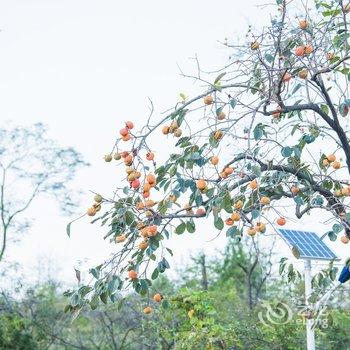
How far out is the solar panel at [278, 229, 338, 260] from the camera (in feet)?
11.1

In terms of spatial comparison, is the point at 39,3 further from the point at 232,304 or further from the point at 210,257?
the point at 210,257

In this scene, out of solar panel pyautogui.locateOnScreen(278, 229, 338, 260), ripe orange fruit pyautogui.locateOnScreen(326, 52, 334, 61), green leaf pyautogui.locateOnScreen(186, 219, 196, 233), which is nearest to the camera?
green leaf pyautogui.locateOnScreen(186, 219, 196, 233)

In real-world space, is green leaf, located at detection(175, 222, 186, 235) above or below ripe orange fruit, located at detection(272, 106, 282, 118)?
below

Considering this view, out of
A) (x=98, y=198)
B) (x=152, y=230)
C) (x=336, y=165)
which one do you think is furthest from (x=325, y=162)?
(x=98, y=198)

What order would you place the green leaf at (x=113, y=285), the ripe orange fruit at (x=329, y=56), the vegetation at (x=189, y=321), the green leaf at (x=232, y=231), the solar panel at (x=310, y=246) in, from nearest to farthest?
the green leaf at (x=113, y=285) → the green leaf at (x=232, y=231) → the ripe orange fruit at (x=329, y=56) → the solar panel at (x=310, y=246) → the vegetation at (x=189, y=321)

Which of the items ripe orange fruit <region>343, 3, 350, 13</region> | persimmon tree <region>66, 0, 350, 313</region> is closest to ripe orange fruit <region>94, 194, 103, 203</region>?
persimmon tree <region>66, 0, 350, 313</region>

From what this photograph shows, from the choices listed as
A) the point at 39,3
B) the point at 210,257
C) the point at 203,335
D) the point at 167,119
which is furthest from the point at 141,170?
the point at 210,257

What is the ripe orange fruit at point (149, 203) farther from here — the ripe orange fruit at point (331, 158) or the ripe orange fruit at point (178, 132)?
the ripe orange fruit at point (331, 158)

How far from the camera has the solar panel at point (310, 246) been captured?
11.1 feet

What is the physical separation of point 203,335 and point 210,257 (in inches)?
245

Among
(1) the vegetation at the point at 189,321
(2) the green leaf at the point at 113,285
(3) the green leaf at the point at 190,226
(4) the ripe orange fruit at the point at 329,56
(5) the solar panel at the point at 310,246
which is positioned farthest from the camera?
(1) the vegetation at the point at 189,321

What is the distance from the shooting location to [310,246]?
140 inches

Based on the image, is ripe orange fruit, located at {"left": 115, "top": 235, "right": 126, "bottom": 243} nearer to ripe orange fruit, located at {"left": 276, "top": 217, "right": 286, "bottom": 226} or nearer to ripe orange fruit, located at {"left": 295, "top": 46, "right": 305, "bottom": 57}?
ripe orange fruit, located at {"left": 276, "top": 217, "right": 286, "bottom": 226}

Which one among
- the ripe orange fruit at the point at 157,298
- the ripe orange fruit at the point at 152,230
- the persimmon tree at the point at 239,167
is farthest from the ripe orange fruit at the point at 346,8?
the ripe orange fruit at the point at 157,298
